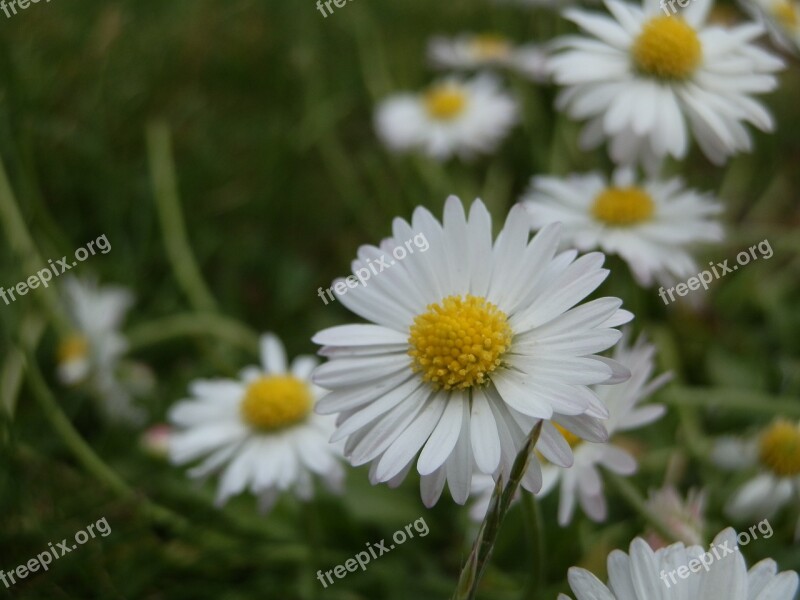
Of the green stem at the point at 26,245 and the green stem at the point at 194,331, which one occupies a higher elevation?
the green stem at the point at 26,245

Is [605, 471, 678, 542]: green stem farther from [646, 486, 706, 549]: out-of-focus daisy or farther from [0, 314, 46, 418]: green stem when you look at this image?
[0, 314, 46, 418]: green stem

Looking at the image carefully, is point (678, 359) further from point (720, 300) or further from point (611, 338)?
point (611, 338)

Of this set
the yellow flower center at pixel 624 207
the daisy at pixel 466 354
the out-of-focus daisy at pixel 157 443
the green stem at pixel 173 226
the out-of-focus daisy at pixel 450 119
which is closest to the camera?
the daisy at pixel 466 354

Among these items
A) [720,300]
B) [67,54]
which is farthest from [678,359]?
[67,54]

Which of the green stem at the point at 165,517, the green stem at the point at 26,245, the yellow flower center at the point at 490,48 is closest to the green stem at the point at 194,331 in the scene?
the green stem at the point at 26,245

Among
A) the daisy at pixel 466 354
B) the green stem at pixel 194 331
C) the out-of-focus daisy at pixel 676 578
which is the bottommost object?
the out-of-focus daisy at pixel 676 578

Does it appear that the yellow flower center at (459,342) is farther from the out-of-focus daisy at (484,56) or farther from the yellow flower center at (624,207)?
the out-of-focus daisy at (484,56)

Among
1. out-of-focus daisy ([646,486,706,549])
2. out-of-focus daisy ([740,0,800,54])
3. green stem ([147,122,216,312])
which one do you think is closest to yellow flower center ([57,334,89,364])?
green stem ([147,122,216,312])
